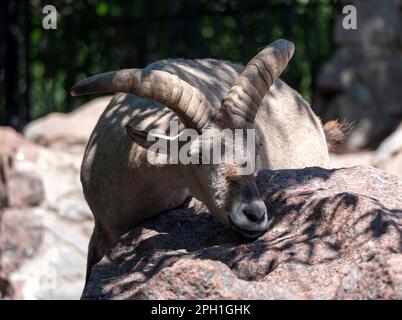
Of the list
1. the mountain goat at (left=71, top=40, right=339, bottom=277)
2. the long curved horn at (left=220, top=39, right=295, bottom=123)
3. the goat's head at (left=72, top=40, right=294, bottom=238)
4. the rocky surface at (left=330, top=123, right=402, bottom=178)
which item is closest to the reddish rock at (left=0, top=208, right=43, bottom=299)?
the mountain goat at (left=71, top=40, right=339, bottom=277)

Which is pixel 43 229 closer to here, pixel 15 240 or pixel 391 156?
pixel 15 240

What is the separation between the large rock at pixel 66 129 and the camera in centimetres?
966

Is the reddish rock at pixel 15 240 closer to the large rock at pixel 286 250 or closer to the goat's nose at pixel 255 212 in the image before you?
the large rock at pixel 286 250

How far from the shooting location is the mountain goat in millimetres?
5273

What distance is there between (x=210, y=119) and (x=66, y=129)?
4.64 m

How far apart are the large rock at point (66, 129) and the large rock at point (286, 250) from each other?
4.05 metres

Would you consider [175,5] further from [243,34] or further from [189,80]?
[189,80]

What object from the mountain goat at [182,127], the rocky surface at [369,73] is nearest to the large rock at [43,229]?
the mountain goat at [182,127]

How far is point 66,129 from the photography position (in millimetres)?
9867

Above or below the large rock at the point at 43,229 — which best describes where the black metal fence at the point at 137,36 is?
above

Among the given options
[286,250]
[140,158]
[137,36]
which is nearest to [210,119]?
[140,158]

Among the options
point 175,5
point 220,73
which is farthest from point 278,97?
point 175,5

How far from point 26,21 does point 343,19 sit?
13.5 ft

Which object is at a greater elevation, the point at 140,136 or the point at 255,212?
the point at 140,136
